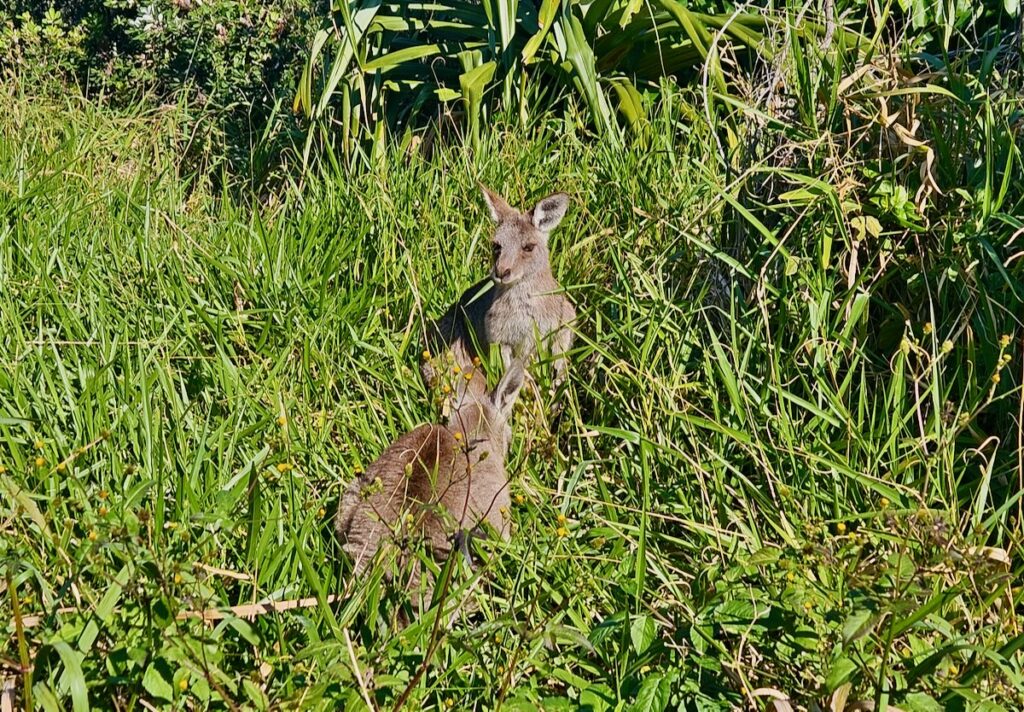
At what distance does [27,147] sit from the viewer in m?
5.68

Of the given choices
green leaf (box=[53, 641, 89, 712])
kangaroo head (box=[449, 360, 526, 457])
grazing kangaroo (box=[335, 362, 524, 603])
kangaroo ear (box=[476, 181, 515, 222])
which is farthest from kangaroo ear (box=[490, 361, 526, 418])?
green leaf (box=[53, 641, 89, 712])

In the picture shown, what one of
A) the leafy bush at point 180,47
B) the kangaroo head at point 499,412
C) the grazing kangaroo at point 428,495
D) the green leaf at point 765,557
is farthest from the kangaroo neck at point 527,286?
the leafy bush at point 180,47

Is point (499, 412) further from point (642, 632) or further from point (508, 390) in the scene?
point (642, 632)

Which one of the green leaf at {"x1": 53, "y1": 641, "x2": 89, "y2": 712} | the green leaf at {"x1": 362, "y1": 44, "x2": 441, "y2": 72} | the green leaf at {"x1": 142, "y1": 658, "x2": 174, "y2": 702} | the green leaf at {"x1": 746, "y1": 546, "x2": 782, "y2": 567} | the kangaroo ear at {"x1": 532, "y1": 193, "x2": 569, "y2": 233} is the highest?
the green leaf at {"x1": 362, "y1": 44, "x2": 441, "y2": 72}

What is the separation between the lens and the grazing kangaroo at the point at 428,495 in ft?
10.7

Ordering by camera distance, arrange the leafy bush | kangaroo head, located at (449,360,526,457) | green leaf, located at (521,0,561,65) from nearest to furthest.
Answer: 1. kangaroo head, located at (449,360,526,457)
2. green leaf, located at (521,0,561,65)
3. the leafy bush

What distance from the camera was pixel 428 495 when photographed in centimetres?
347

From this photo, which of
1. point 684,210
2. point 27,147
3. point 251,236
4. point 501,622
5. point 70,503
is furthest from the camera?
point 27,147

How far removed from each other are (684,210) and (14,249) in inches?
103

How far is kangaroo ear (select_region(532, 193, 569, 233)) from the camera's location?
4.88 m

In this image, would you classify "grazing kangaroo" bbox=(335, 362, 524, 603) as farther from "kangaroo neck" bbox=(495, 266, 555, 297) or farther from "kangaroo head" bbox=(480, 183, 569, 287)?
"kangaroo neck" bbox=(495, 266, 555, 297)

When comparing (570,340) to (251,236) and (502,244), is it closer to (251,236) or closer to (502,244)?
(502,244)

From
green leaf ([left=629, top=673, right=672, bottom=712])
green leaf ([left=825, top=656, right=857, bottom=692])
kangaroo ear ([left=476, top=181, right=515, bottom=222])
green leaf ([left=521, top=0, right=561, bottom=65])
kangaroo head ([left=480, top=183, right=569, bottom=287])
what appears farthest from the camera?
green leaf ([left=521, top=0, right=561, bottom=65])

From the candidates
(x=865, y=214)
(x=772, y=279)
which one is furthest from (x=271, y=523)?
(x=865, y=214)
